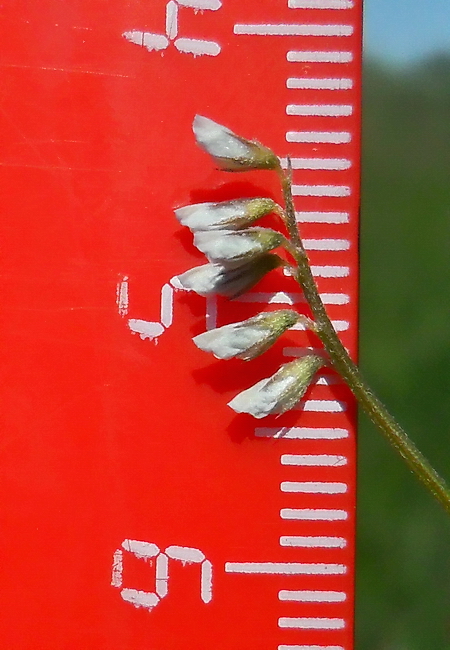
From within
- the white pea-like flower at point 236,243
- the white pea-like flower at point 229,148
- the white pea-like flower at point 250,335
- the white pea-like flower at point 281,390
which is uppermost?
the white pea-like flower at point 229,148

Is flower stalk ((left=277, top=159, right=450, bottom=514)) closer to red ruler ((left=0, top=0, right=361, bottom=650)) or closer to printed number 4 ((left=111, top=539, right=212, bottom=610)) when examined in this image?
red ruler ((left=0, top=0, right=361, bottom=650))

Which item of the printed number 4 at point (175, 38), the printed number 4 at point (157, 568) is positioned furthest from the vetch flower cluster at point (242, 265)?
the printed number 4 at point (157, 568)

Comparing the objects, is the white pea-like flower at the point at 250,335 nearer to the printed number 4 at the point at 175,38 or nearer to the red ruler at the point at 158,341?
the red ruler at the point at 158,341

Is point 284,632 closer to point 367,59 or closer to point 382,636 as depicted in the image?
point 382,636

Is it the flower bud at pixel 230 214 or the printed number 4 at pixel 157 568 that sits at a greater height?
the flower bud at pixel 230 214

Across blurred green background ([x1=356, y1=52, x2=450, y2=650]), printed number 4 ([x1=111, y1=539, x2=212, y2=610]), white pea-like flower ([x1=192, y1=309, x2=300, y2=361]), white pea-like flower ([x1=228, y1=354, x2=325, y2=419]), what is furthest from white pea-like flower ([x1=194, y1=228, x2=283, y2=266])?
blurred green background ([x1=356, y1=52, x2=450, y2=650])

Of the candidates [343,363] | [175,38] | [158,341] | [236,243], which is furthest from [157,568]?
[175,38]

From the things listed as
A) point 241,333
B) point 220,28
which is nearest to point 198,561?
point 241,333
